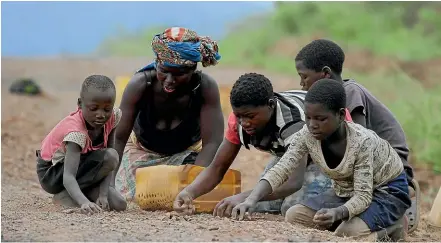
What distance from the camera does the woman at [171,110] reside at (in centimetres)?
642

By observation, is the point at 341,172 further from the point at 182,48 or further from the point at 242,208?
the point at 182,48

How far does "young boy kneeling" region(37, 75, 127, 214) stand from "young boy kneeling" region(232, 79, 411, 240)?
1183 millimetres

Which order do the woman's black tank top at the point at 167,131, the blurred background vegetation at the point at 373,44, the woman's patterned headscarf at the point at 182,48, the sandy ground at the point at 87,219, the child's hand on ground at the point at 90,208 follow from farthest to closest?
the blurred background vegetation at the point at 373,44
the woman's black tank top at the point at 167,131
the woman's patterned headscarf at the point at 182,48
the child's hand on ground at the point at 90,208
the sandy ground at the point at 87,219

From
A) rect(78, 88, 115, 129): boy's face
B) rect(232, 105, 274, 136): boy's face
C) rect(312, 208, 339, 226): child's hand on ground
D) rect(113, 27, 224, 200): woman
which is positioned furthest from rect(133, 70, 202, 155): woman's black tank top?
rect(312, 208, 339, 226): child's hand on ground

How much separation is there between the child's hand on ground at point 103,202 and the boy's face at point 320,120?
5.06 feet

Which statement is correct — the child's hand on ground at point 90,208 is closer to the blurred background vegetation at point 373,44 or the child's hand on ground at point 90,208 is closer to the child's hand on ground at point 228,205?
the child's hand on ground at point 228,205

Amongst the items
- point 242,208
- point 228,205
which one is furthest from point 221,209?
point 242,208

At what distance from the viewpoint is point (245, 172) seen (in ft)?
32.4

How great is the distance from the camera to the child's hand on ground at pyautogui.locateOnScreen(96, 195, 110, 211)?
6.08 m

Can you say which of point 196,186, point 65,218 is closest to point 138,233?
point 65,218

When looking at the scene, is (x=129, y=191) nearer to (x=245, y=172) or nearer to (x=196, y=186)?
(x=196, y=186)

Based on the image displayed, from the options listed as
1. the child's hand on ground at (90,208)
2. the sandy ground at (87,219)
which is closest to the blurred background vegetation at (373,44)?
the sandy ground at (87,219)

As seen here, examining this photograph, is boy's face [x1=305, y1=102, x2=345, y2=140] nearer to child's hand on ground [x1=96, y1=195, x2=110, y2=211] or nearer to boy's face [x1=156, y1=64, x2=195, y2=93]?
boy's face [x1=156, y1=64, x2=195, y2=93]

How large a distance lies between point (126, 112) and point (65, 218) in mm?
→ 1450
